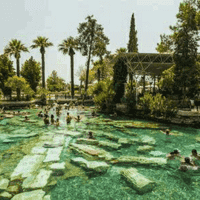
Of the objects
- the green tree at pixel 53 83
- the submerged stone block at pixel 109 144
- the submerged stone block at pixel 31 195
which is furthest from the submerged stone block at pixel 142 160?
the green tree at pixel 53 83

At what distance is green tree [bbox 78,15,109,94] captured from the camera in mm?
35875

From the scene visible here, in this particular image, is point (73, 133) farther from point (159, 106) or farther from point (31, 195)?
point (159, 106)

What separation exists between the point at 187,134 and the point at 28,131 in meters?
12.0

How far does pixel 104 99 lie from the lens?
899 inches

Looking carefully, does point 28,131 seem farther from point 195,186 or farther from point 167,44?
point 167,44

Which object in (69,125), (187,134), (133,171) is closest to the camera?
(133,171)

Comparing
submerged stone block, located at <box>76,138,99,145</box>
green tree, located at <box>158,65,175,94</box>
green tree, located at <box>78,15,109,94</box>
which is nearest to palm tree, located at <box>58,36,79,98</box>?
green tree, located at <box>78,15,109,94</box>

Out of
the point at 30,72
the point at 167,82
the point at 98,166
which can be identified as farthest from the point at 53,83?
the point at 98,166

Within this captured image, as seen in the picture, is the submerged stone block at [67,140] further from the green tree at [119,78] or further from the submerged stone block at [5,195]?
the green tree at [119,78]

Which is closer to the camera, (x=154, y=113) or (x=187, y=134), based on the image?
(x=187, y=134)

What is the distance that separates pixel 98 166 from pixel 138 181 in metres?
1.96

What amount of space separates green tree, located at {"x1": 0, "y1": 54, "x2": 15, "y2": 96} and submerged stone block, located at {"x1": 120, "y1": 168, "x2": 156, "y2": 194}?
108 ft

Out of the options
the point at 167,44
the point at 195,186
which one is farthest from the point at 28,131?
the point at 167,44

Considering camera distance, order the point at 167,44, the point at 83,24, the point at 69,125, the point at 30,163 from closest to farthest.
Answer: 1. the point at 30,163
2. the point at 69,125
3. the point at 167,44
4. the point at 83,24
